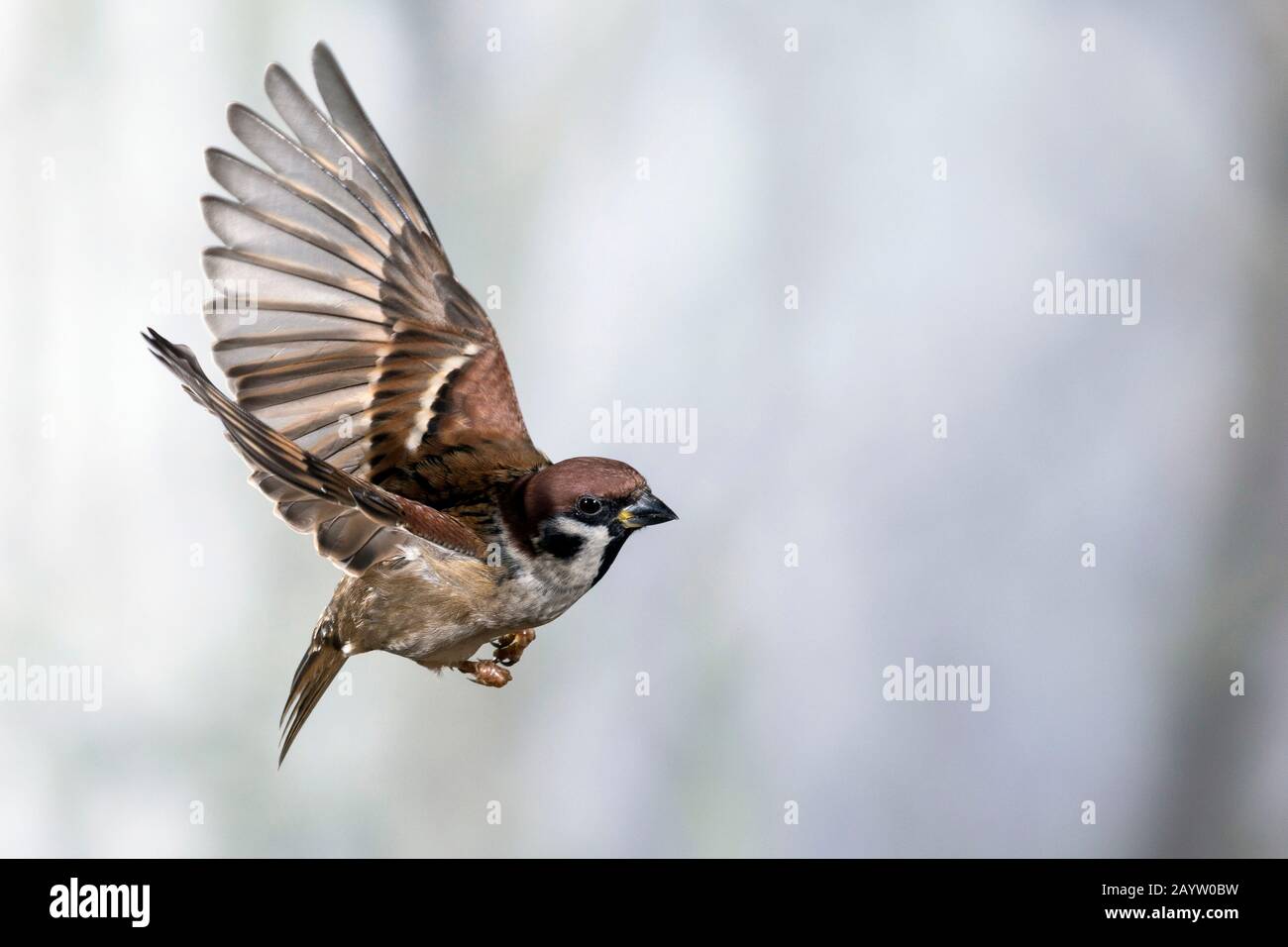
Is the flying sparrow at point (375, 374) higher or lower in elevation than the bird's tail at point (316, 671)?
higher

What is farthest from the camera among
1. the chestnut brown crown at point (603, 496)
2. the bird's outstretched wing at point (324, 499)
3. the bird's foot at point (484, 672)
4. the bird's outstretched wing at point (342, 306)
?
the bird's outstretched wing at point (342, 306)

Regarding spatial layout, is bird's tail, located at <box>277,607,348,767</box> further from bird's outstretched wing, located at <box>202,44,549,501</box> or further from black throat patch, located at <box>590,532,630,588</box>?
black throat patch, located at <box>590,532,630,588</box>

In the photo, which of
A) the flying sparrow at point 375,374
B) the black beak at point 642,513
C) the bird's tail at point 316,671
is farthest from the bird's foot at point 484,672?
the black beak at point 642,513

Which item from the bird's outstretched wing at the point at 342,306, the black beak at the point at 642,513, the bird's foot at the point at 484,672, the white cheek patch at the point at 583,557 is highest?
the bird's outstretched wing at the point at 342,306

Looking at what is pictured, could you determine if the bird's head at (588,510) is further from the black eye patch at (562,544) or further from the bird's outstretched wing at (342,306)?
the bird's outstretched wing at (342,306)

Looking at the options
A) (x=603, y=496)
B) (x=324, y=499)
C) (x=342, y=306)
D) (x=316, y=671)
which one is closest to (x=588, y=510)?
(x=603, y=496)

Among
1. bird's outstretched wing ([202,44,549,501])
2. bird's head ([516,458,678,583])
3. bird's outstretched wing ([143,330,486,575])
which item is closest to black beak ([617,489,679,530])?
bird's head ([516,458,678,583])

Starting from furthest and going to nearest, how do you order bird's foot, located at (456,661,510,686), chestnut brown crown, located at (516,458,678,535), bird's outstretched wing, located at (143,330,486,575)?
1. bird's foot, located at (456,661,510,686)
2. chestnut brown crown, located at (516,458,678,535)
3. bird's outstretched wing, located at (143,330,486,575)

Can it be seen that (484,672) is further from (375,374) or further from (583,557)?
(375,374)
